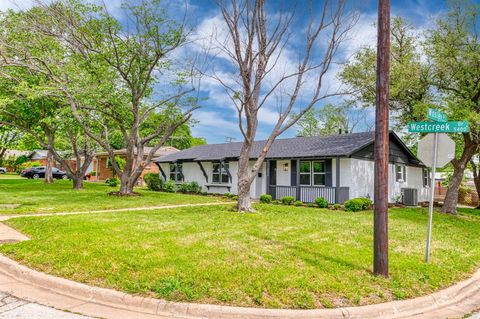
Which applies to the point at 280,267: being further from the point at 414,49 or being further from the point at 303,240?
the point at 414,49

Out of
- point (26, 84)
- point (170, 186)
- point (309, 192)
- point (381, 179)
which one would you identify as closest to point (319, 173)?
point (309, 192)

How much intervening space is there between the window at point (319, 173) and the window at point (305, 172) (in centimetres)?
29

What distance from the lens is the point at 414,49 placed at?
16672mm

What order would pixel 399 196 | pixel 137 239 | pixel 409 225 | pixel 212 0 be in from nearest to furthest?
pixel 137 239 < pixel 409 225 < pixel 212 0 < pixel 399 196

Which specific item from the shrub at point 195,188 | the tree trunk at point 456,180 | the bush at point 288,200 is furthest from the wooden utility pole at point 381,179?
the shrub at point 195,188

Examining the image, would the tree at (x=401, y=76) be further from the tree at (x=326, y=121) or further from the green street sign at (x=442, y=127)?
the tree at (x=326, y=121)

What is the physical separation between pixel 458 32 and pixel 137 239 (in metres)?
15.9

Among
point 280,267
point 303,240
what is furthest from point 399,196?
point 280,267

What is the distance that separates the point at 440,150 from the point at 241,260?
416cm

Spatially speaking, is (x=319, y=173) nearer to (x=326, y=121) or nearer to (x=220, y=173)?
(x=220, y=173)

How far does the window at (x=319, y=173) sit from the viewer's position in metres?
17.3

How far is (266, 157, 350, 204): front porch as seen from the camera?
16062 millimetres

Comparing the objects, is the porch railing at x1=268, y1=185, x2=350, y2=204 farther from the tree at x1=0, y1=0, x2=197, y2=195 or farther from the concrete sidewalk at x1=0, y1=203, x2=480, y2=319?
the concrete sidewalk at x1=0, y1=203, x2=480, y2=319

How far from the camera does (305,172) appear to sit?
59.3ft
